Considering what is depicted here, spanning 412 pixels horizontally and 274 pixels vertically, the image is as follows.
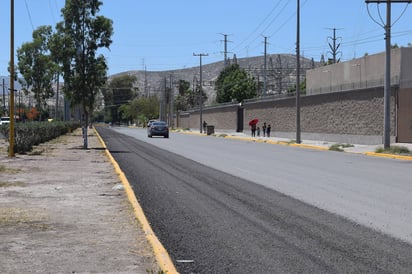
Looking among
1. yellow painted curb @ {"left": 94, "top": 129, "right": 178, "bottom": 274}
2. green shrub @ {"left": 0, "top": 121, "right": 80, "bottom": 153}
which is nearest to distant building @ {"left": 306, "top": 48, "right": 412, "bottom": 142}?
green shrub @ {"left": 0, "top": 121, "right": 80, "bottom": 153}

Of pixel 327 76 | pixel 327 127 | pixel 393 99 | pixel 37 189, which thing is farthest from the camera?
pixel 327 76

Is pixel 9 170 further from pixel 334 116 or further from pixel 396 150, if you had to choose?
pixel 334 116

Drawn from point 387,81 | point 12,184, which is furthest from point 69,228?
point 387,81

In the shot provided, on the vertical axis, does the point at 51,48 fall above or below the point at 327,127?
above

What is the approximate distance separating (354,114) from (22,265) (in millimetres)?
38288

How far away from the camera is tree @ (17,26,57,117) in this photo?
2274 inches

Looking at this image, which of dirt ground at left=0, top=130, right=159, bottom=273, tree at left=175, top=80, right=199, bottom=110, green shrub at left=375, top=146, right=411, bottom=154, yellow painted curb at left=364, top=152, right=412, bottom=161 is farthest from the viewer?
tree at left=175, top=80, right=199, bottom=110

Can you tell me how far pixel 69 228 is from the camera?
29.3 feet

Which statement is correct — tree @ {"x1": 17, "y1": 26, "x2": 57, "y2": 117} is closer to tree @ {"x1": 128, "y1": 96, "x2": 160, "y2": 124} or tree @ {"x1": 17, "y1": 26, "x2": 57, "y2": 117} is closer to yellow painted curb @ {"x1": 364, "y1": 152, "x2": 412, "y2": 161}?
yellow painted curb @ {"x1": 364, "y1": 152, "x2": 412, "y2": 161}

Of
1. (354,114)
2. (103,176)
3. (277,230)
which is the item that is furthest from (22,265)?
(354,114)

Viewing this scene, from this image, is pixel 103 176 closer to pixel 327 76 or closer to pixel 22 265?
pixel 22 265

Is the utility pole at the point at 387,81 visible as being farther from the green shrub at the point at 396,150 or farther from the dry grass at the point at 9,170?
the dry grass at the point at 9,170

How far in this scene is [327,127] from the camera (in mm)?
48031

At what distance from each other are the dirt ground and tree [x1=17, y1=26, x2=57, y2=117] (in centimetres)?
4352
